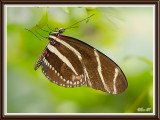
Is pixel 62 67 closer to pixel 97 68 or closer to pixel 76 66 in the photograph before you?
pixel 76 66

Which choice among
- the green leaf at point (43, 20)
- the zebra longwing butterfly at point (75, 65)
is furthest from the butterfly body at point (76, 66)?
the green leaf at point (43, 20)

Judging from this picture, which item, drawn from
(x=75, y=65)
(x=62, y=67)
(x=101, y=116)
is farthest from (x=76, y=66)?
(x=101, y=116)

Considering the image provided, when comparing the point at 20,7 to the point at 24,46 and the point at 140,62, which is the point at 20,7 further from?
the point at 140,62

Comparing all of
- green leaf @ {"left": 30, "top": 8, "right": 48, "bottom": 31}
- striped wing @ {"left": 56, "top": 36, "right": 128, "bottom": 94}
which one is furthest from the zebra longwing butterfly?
green leaf @ {"left": 30, "top": 8, "right": 48, "bottom": 31}

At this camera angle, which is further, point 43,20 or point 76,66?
point 76,66

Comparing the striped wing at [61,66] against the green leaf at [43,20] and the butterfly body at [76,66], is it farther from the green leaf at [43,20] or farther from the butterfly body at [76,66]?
the green leaf at [43,20]

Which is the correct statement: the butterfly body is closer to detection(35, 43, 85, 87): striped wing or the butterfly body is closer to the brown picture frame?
detection(35, 43, 85, 87): striped wing
